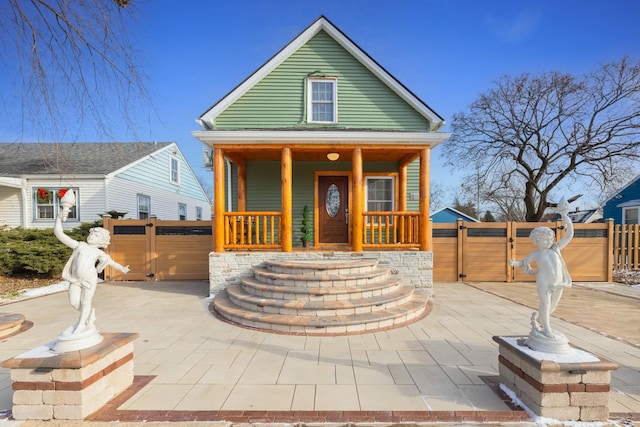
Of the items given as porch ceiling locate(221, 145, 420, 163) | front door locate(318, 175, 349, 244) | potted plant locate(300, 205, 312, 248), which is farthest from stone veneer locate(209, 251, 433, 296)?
porch ceiling locate(221, 145, 420, 163)

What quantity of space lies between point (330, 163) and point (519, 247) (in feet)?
19.6

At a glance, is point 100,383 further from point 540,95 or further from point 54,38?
point 540,95

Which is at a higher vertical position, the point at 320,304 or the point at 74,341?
the point at 74,341

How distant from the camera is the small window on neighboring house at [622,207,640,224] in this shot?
1205 cm

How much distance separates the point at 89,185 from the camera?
411 inches

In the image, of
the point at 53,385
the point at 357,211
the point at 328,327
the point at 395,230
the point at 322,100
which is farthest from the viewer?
the point at 322,100

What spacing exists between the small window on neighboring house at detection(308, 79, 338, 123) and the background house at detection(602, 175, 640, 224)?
1448 centimetres

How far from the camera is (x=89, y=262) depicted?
8.07 feet

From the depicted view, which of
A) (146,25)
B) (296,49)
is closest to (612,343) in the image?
(146,25)

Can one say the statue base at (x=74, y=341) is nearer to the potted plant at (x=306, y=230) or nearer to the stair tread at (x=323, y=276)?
the stair tread at (x=323, y=276)

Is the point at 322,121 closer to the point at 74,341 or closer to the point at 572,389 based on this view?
the point at 74,341

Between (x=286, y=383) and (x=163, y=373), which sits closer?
(x=286, y=383)

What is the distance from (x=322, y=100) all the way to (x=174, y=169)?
11.2 meters

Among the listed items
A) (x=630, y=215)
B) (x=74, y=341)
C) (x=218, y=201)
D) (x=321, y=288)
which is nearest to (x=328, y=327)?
(x=321, y=288)
